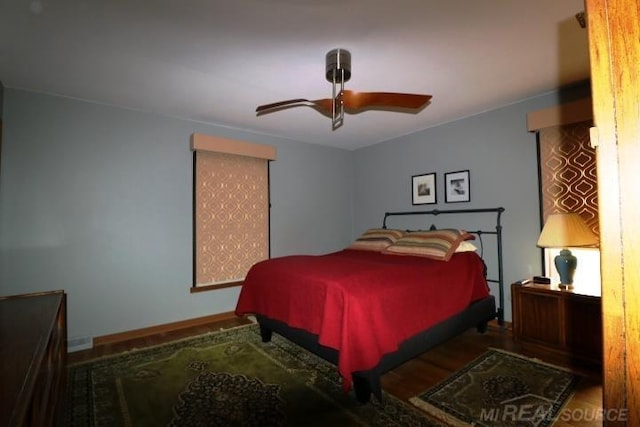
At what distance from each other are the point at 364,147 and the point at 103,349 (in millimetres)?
4164

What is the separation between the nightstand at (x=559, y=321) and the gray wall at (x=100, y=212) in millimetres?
3059

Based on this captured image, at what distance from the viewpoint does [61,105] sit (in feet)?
8.96

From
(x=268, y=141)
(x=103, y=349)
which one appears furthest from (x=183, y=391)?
(x=268, y=141)

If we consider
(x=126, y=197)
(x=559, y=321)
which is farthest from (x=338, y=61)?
(x=559, y=321)

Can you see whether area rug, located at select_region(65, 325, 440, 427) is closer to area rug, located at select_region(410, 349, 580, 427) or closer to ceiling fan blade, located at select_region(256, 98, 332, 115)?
area rug, located at select_region(410, 349, 580, 427)

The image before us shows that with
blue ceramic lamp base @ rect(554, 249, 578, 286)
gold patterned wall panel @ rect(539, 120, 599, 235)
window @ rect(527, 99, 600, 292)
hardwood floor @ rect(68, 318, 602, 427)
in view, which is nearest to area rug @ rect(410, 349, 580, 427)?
hardwood floor @ rect(68, 318, 602, 427)

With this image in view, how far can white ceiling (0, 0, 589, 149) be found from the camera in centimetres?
166

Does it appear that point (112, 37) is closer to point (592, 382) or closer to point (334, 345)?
point (334, 345)

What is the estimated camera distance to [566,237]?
2314mm

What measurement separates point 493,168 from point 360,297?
2433mm

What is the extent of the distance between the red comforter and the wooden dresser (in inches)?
52.1

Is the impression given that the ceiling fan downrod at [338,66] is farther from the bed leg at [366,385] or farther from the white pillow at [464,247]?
Result: the white pillow at [464,247]

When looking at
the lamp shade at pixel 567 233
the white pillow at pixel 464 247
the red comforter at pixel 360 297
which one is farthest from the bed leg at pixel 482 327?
the lamp shade at pixel 567 233

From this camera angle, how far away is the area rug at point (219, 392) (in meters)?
1.71
